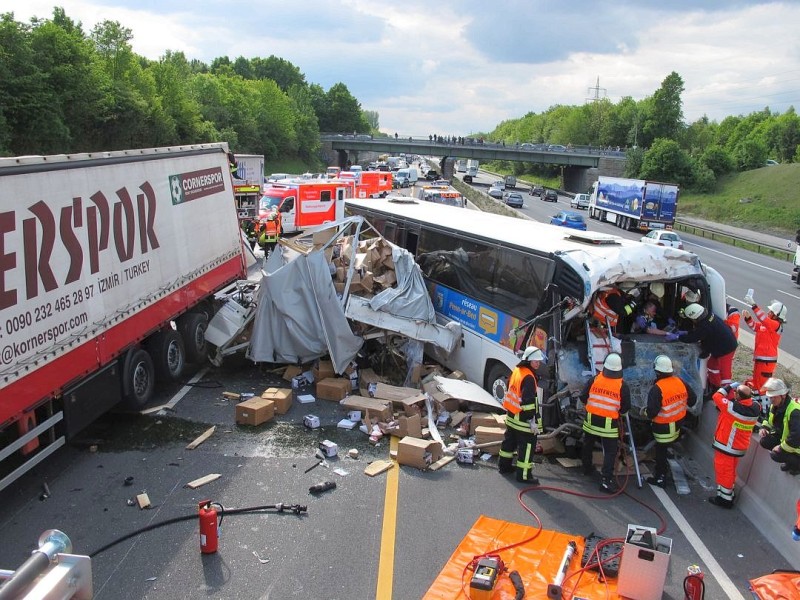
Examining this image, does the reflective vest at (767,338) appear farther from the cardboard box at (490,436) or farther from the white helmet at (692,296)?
the cardboard box at (490,436)

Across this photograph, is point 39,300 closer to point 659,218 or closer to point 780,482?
point 780,482

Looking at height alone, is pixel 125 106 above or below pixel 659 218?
above

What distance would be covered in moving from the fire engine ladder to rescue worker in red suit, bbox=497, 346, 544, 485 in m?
0.79

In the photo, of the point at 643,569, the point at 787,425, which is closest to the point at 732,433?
the point at 787,425

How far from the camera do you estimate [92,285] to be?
301 inches

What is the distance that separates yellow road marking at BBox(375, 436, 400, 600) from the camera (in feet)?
17.9

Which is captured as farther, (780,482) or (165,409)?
(165,409)

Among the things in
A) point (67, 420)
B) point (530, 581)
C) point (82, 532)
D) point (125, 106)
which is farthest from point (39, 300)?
point (125, 106)

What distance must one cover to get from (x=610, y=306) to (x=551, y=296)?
0.81 metres

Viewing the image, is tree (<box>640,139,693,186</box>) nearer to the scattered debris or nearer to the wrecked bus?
the wrecked bus

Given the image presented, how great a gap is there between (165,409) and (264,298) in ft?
7.72

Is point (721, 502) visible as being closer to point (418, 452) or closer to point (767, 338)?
point (418, 452)

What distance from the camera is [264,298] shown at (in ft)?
34.6

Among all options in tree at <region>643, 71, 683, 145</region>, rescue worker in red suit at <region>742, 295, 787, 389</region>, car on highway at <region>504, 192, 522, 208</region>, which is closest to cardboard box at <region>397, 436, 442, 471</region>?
rescue worker in red suit at <region>742, 295, 787, 389</region>
